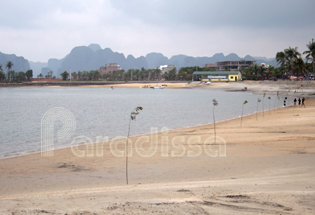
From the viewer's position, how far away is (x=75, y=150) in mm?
14422

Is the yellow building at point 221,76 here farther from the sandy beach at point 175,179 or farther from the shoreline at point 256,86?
the sandy beach at point 175,179

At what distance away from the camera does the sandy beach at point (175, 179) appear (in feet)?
18.6

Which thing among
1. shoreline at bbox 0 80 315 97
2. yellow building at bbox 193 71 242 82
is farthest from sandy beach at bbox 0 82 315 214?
yellow building at bbox 193 71 242 82

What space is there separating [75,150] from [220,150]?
747cm

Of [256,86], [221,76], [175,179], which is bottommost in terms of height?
[175,179]

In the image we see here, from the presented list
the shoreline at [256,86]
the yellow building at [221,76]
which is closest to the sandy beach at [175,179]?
the shoreline at [256,86]

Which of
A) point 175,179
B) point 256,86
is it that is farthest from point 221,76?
point 175,179

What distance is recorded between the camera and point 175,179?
337 inches

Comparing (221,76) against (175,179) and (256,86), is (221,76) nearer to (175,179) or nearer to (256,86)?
(256,86)

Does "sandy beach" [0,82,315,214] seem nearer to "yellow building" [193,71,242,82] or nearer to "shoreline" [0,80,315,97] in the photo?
"shoreline" [0,80,315,97]

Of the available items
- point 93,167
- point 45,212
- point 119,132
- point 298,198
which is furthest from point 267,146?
point 119,132

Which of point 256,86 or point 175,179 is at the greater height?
point 256,86

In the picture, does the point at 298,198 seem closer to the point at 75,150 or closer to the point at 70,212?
the point at 70,212

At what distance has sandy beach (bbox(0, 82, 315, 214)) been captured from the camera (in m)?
5.68
